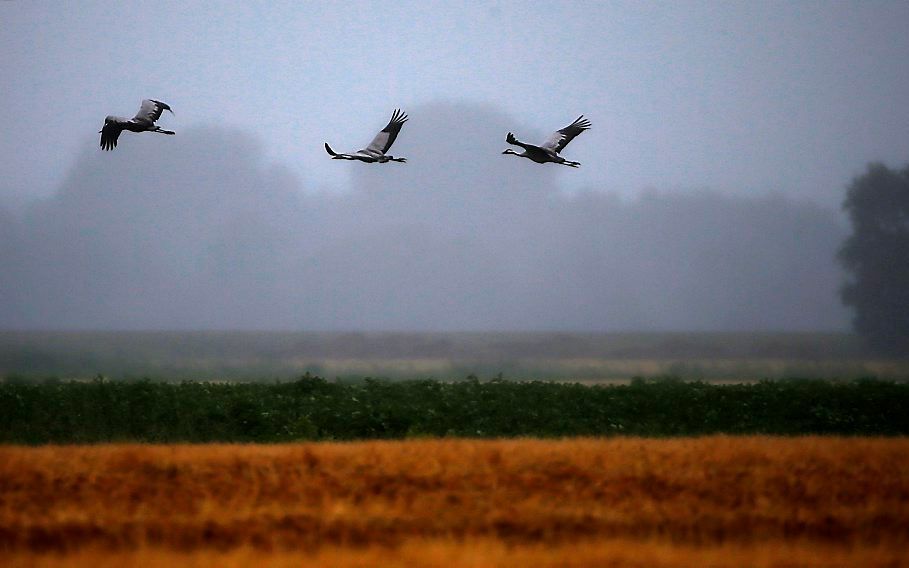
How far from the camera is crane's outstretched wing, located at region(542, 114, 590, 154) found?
24.2 m

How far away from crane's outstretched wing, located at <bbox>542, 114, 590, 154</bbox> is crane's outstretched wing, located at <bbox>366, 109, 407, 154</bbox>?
308 centimetres

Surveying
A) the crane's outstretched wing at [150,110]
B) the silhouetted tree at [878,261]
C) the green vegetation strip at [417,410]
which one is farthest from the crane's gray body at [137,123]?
the silhouetted tree at [878,261]

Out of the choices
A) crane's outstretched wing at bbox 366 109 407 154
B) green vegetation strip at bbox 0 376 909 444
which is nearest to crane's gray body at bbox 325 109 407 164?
crane's outstretched wing at bbox 366 109 407 154

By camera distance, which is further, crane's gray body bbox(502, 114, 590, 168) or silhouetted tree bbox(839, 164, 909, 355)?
silhouetted tree bbox(839, 164, 909, 355)

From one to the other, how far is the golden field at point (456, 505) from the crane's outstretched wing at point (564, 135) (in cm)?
800

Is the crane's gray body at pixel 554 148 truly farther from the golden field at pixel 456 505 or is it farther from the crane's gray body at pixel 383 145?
the golden field at pixel 456 505

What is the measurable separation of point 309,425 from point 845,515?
40.6ft

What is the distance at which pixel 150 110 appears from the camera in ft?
75.9

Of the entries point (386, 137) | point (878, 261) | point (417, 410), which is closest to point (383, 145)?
point (386, 137)

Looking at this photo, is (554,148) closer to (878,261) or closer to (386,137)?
(386,137)

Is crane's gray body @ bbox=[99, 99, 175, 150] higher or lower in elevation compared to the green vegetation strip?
higher

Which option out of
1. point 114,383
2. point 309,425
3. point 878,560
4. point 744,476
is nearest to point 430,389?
point 309,425

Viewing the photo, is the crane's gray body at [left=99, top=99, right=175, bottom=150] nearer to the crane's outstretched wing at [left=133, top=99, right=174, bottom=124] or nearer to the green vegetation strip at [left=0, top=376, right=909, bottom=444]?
the crane's outstretched wing at [left=133, top=99, right=174, bottom=124]

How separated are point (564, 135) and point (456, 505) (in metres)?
11.9
